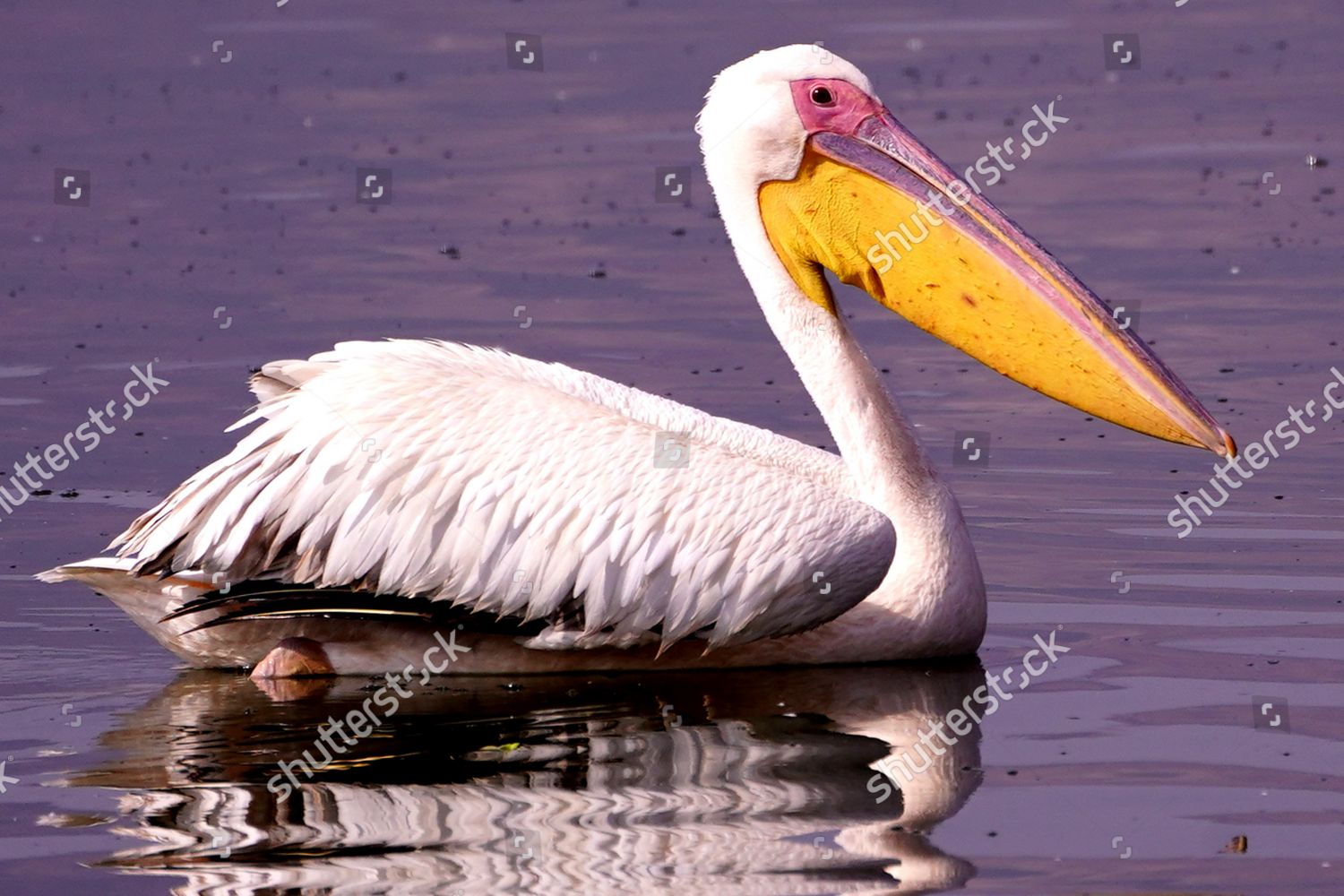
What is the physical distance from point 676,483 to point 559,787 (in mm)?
1011

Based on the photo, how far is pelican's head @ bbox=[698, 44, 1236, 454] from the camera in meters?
6.65

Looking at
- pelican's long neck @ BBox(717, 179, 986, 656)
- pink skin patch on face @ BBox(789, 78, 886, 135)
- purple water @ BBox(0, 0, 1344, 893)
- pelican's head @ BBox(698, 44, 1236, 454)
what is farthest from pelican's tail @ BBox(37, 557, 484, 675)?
pink skin patch on face @ BBox(789, 78, 886, 135)

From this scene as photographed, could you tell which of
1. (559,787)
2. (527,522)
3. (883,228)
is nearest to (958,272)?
(883,228)

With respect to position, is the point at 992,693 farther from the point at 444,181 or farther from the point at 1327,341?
the point at 444,181

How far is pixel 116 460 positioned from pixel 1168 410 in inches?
158

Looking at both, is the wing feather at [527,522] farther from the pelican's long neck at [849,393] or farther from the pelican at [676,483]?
the pelican's long neck at [849,393]

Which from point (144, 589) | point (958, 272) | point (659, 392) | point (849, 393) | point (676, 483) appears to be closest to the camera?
point (676, 483)

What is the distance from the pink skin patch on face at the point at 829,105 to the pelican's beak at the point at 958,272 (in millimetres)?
22

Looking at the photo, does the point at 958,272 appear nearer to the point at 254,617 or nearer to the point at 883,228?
the point at 883,228

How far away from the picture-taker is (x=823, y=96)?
6930mm

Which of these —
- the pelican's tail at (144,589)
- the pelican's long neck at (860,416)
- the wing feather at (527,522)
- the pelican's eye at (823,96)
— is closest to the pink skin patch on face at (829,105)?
the pelican's eye at (823,96)

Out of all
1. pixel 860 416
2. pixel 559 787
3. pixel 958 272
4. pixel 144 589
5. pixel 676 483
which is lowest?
pixel 559 787

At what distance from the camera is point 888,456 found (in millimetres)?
6805

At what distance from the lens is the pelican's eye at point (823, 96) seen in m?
6.92
